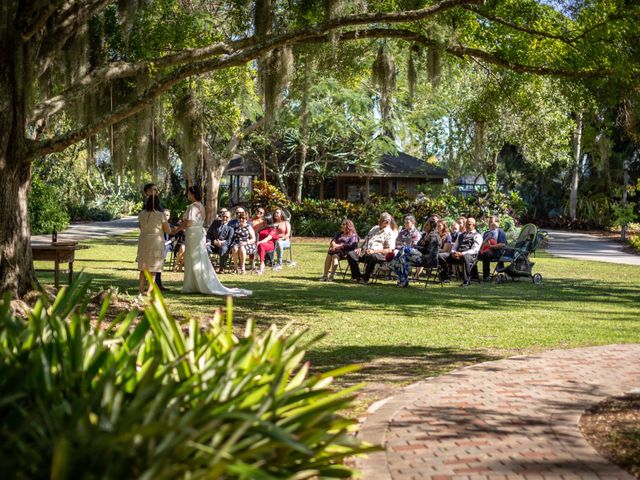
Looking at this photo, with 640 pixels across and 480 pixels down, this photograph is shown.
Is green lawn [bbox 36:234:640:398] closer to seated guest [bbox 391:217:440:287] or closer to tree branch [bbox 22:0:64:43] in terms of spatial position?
seated guest [bbox 391:217:440:287]

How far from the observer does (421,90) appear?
32.7 meters

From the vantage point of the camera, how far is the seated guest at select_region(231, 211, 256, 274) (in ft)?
58.0

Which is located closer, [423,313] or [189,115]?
[423,313]

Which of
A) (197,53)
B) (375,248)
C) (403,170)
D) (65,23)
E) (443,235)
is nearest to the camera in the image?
(197,53)

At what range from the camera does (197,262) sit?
13562mm

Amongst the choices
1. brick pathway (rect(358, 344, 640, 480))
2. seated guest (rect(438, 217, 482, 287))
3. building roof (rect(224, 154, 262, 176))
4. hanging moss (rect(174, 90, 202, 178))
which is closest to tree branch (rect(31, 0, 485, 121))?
hanging moss (rect(174, 90, 202, 178))

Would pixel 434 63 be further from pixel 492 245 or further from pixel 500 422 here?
pixel 500 422

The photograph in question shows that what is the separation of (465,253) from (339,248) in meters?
2.34

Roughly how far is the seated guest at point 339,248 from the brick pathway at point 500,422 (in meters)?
8.25

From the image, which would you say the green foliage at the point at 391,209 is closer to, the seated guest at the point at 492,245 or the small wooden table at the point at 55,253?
the seated guest at the point at 492,245

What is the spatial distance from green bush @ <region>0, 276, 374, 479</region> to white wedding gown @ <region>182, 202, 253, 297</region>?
31.1ft

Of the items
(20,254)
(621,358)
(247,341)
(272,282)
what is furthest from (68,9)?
(247,341)

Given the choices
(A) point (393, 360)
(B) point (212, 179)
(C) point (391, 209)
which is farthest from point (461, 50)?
(B) point (212, 179)

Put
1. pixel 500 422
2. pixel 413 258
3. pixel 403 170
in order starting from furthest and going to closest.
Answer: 1. pixel 403 170
2. pixel 413 258
3. pixel 500 422
